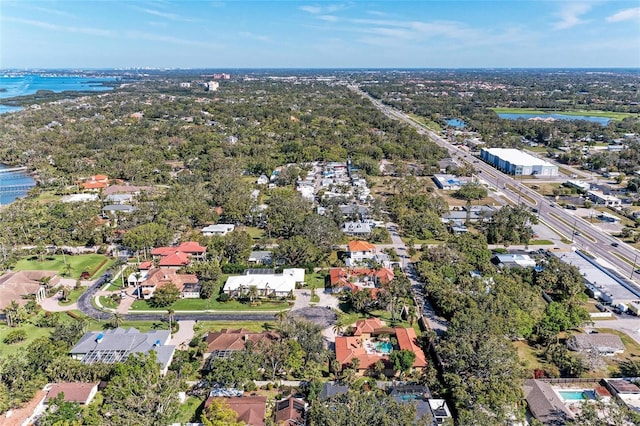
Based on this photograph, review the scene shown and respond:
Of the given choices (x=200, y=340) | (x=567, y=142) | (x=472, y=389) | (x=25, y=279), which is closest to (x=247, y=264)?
(x=200, y=340)

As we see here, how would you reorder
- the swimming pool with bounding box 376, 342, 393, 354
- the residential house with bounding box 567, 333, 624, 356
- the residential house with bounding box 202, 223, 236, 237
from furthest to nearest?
the residential house with bounding box 202, 223, 236, 237 → the swimming pool with bounding box 376, 342, 393, 354 → the residential house with bounding box 567, 333, 624, 356

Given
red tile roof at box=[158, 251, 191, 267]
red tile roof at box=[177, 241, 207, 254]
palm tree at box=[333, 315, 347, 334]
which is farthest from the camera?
red tile roof at box=[177, 241, 207, 254]

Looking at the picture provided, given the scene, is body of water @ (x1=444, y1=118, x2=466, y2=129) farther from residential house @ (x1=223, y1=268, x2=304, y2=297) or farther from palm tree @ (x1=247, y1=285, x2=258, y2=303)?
palm tree @ (x1=247, y1=285, x2=258, y2=303)

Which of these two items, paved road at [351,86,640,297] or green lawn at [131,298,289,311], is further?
paved road at [351,86,640,297]

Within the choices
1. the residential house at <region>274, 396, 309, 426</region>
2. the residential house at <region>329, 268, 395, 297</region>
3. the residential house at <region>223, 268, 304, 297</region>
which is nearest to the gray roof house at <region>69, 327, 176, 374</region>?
the residential house at <region>223, 268, 304, 297</region>

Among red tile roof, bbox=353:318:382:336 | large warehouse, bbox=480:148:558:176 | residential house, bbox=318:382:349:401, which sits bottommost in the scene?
red tile roof, bbox=353:318:382:336

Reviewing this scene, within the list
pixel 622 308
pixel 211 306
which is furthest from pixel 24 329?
pixel 622 308
